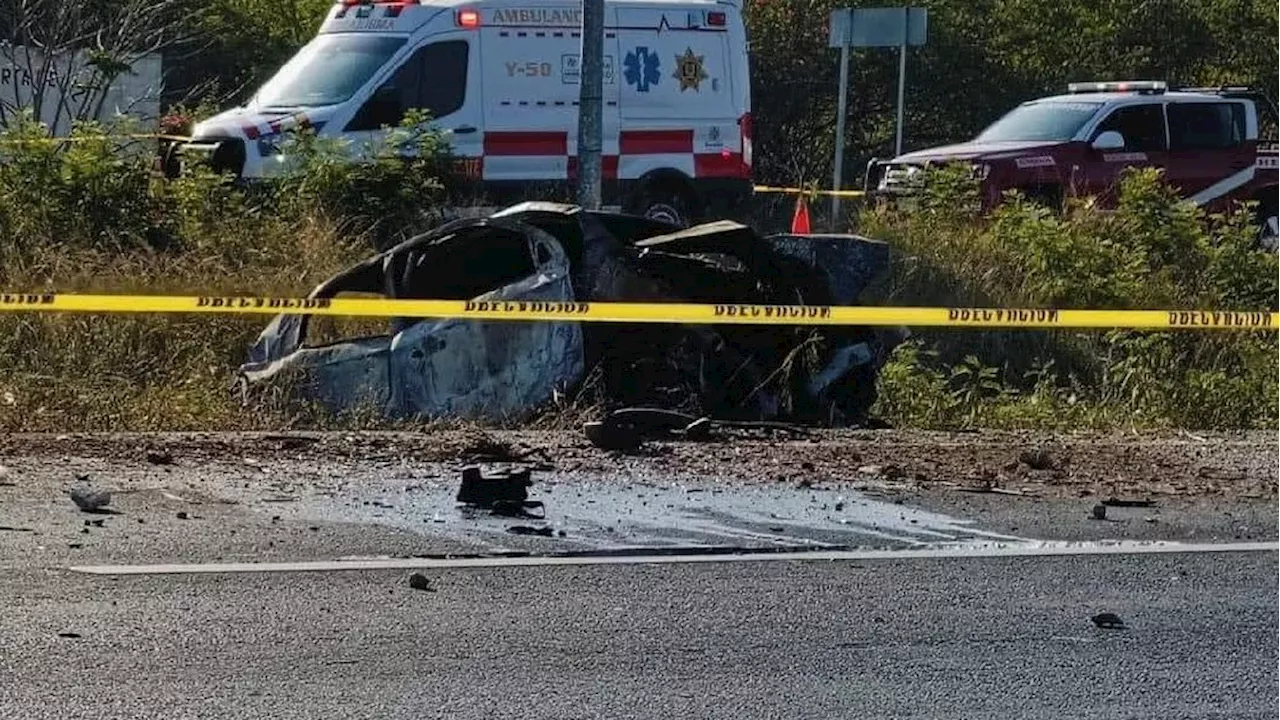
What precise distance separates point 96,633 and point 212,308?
4.58 meters

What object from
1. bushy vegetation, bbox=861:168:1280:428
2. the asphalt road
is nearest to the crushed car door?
bushy vegetation, bbox=861:168:1280:428

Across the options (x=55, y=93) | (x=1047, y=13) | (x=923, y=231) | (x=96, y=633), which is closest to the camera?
(x=96, y=633)

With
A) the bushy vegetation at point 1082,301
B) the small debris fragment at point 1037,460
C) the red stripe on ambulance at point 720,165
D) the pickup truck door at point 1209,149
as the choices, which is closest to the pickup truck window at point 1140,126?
the pickup truck door at point 1209,149

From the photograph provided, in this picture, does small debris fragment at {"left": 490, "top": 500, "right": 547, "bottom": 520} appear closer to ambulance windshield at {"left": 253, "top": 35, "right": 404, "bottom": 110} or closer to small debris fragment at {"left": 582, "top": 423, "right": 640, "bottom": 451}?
small debris fragment at {"left": 582, "top": 423, "right": 640, "bottom": 451}

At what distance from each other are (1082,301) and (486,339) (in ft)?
17.8

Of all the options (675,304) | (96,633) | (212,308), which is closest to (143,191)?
(212,308)

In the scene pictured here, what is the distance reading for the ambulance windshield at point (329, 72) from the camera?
17219 millimetres

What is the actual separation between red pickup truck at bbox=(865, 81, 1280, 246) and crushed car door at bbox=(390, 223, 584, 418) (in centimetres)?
873

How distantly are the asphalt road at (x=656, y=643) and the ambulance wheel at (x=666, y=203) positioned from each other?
37.2 feet

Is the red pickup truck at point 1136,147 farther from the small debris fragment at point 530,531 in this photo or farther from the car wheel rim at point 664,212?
the small debris fragment at point 530,531

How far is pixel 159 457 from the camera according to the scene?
28.5 feet

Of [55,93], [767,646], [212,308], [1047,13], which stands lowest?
[767,646]

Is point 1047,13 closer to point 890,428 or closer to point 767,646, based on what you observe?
point 890,428

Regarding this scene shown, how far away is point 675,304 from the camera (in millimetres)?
10328
